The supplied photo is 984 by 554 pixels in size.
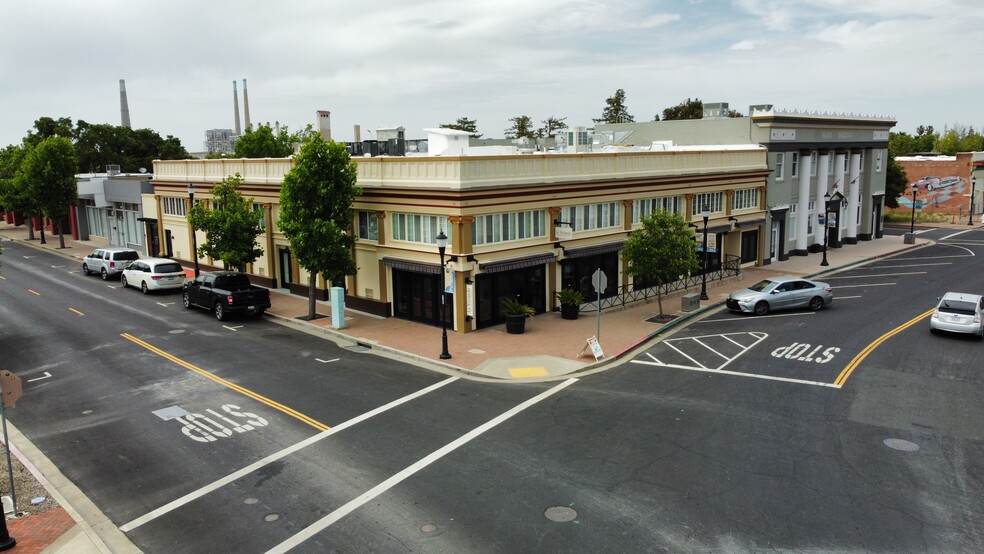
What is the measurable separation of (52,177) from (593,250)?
44528mm

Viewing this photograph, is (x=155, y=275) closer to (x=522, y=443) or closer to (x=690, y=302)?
(x=690, y=302)

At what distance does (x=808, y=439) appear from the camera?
1648 centimetres

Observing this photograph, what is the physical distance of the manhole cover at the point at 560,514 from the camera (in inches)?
500

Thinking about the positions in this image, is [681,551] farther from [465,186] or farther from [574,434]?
[465,186]

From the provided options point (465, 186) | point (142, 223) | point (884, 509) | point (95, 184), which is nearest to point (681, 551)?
point (884, 509)

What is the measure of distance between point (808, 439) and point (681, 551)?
21.4 feet

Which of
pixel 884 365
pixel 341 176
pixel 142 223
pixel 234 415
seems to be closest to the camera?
pixel 234 415

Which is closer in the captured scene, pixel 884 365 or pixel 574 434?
pixel 574 434

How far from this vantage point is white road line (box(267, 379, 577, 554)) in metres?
12.3

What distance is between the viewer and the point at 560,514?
1283 centimetres

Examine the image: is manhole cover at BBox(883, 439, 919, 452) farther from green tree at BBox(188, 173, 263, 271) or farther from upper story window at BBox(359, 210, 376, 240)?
green tree at BBox(188, 173, 263, 271)

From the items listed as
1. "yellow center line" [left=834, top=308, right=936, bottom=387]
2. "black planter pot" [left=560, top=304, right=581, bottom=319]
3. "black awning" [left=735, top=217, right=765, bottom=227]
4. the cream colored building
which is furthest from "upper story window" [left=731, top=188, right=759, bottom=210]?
"black planter pot" [left=560, top=304, right=581, bottom=319]

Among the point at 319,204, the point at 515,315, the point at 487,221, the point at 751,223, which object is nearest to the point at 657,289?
the point at 515,315

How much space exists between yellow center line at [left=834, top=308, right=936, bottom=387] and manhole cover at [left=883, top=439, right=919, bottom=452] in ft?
14.4
